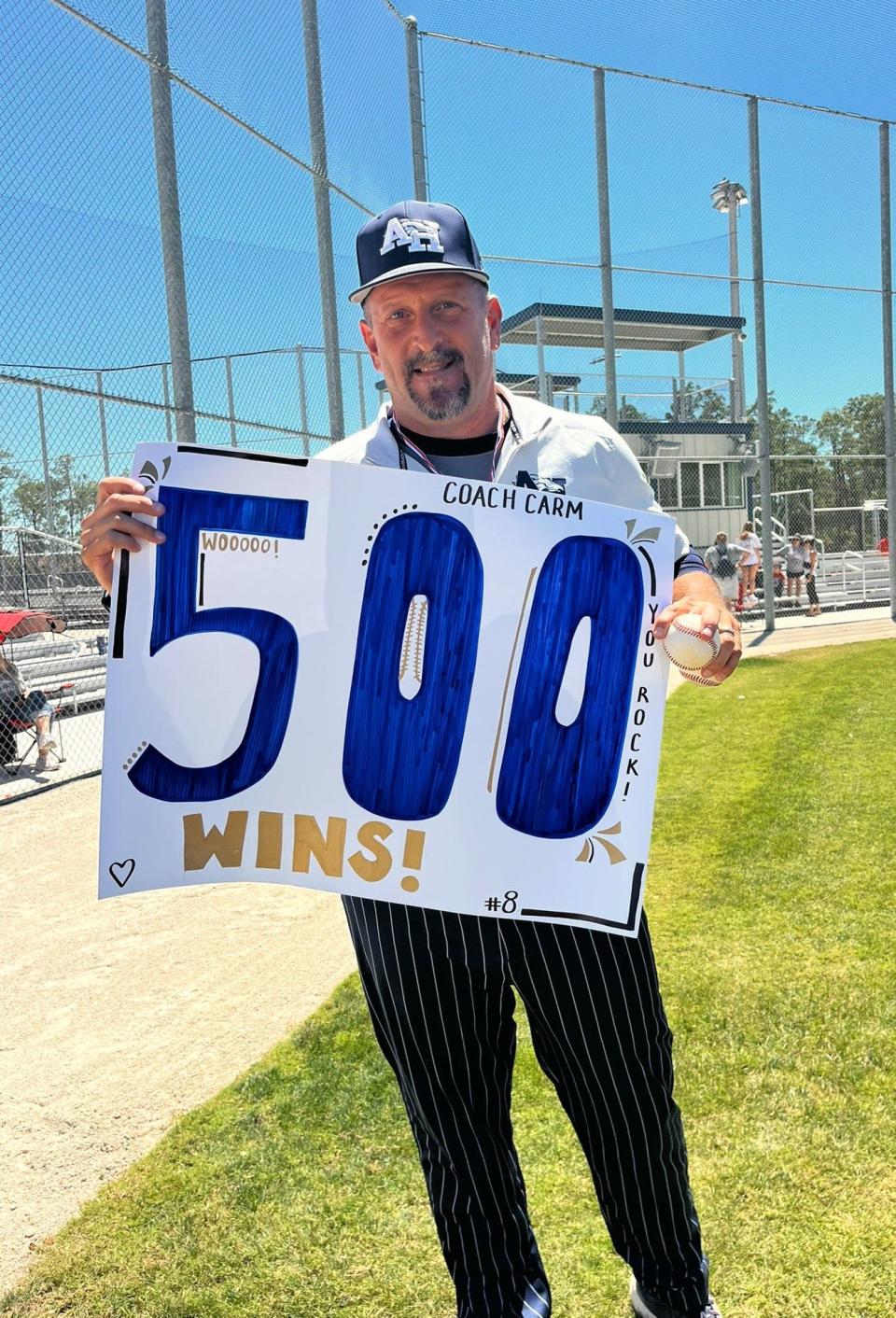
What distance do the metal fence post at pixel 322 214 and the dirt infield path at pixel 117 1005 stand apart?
4.18 meters

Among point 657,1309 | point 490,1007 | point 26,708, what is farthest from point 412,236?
point 26,708

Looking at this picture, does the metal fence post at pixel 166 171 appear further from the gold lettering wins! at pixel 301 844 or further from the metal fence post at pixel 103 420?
the gold lettering wins! at pixel 301 844

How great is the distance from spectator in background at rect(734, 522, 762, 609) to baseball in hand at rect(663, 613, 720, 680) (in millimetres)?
17143

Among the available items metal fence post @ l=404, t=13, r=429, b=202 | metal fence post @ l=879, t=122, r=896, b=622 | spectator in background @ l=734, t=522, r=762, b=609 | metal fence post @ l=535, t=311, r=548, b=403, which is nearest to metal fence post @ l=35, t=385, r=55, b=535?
metal fence post @ l=404, t=13, r=429, b=202

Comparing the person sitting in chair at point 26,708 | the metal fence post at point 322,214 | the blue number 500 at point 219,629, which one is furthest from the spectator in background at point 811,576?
the blue number 500 at point 219,629

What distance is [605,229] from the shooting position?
1491 cm

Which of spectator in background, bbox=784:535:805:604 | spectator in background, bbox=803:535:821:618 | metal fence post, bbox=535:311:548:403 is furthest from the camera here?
spectator in background, bbox=784:535:805:604

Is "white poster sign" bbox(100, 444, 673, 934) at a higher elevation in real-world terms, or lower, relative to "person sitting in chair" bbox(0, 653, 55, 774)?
higher

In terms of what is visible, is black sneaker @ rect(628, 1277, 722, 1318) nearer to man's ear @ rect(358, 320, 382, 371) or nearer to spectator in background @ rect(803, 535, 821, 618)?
man's ear @ rect(358, 320, 382, 371)

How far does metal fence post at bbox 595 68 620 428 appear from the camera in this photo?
47.4 ft

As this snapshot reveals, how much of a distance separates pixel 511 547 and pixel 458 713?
1.11ft

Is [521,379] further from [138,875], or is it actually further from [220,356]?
[138,875]

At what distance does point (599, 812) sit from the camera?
6.96 ft

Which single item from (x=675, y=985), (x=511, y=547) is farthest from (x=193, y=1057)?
(x=511, y=547)
